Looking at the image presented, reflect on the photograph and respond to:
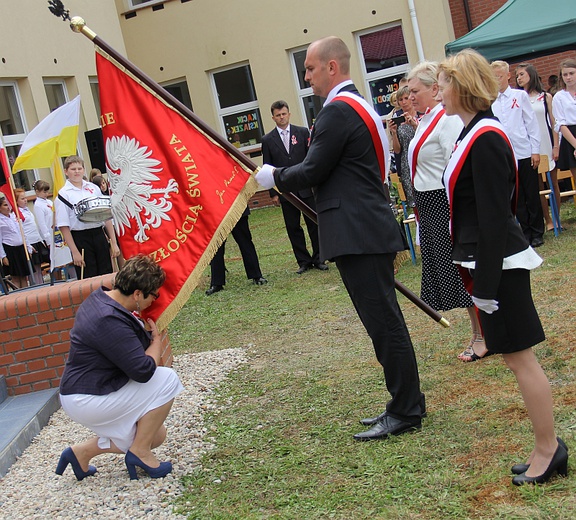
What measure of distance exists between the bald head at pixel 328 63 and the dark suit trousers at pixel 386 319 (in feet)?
3.18

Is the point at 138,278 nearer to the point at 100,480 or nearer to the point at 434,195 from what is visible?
the point at 100,480

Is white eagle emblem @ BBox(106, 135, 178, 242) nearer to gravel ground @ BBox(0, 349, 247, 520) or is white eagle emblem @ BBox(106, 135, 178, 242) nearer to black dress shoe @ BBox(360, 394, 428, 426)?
gravel ground @ BBox(0, 349, 247, 520)

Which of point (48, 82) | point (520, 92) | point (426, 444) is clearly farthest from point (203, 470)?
point (48, 82)

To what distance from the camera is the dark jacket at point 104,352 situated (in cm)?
435

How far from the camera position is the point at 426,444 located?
4.34 metres

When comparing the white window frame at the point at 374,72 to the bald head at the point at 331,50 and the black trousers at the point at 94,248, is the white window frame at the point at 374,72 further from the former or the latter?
the bald head at the point at 331,50

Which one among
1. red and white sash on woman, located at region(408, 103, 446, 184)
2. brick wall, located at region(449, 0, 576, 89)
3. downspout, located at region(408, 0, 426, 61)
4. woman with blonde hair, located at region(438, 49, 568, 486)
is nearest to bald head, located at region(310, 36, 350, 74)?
woman with blonde hair, located at region(438, 49, 568, 486)

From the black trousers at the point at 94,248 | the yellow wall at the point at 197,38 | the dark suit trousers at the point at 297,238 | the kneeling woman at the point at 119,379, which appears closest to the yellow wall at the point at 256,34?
the yellow wall at the point at 197,38

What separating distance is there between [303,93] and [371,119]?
54.9ft

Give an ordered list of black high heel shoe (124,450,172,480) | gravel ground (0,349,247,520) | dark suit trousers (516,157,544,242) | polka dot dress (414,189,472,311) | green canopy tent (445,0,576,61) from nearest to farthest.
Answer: gravel ground (0,349,247,520)
black high heel shoe (124,450,172,480)
polka dot dress (414,189,472,311)
dark suit trousers (516,157,544,242)
green canopy tent (445,0,576,61)

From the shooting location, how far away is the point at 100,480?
182 inches

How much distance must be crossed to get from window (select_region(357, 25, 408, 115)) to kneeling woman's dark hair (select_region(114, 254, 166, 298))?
16109 millimetres

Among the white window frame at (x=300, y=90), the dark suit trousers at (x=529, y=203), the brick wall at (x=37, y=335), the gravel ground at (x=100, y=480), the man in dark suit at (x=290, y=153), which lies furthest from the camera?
the white window frame at (x=300, y=90)

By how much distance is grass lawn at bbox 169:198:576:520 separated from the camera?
3.74m
